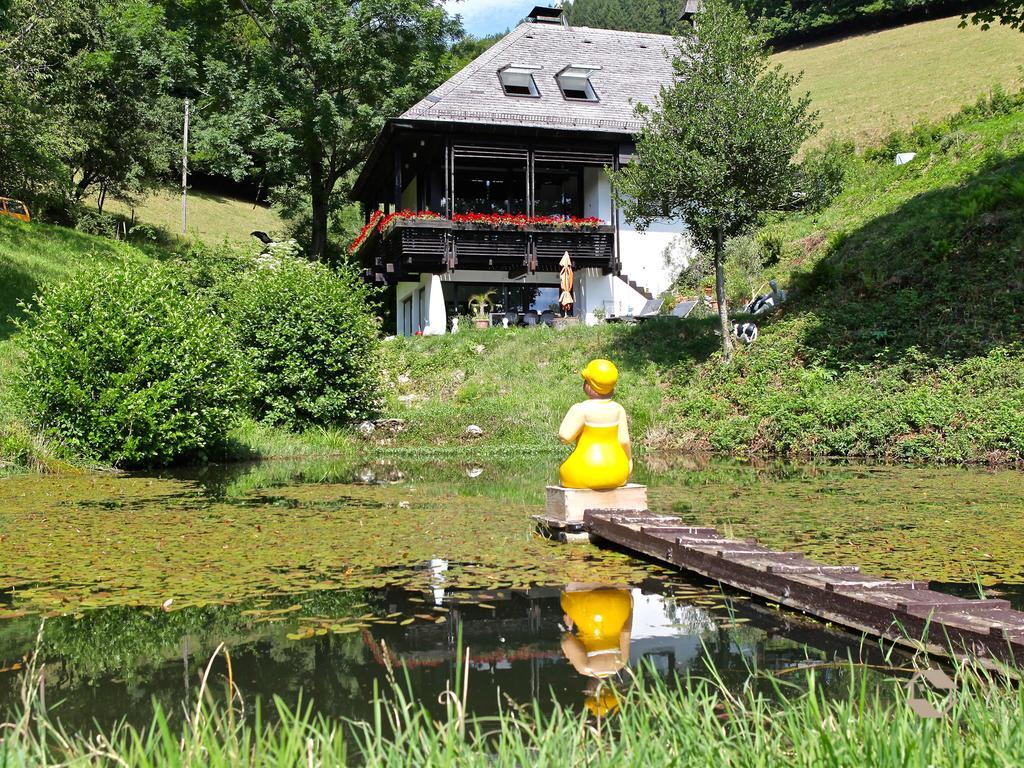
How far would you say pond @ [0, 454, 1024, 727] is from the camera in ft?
14.2

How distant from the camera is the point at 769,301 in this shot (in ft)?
81.8

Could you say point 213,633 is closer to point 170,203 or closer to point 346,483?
point 346,483

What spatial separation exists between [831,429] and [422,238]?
45.3ft

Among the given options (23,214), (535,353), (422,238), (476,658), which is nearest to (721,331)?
(535,353)

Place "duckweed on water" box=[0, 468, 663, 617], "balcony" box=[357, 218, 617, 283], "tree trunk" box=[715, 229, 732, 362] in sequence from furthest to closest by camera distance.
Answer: "balcony" box=[357, 218, 617, 283] → "tree trunk" box=[715, 229, 732, 362] → "duckweed on water" box=[0, 468, 663, 617]

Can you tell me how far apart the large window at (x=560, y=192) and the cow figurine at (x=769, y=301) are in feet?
27.1

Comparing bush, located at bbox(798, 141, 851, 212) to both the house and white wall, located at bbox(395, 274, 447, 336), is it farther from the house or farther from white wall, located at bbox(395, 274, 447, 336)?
white wall, located at bbox(395, 274, 447, 336)

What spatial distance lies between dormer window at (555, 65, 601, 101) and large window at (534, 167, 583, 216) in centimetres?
245

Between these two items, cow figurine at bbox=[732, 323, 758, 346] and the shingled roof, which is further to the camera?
the shingled roof

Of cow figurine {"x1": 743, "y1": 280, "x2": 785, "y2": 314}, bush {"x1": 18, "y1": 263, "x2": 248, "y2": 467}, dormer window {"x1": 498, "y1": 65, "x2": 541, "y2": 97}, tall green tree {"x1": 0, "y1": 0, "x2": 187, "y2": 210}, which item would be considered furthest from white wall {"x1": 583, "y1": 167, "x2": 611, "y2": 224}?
bush {"x1": 18, "y1": 263, "x2": 248, "y2": 467}

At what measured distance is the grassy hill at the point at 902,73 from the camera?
39000 mm

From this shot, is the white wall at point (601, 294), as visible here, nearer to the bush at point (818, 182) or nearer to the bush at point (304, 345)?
the bush at point (818, 182)

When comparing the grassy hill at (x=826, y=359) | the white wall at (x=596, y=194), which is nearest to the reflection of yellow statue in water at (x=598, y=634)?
the grassy hill at (x=826, y=359)

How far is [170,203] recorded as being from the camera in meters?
51.3
